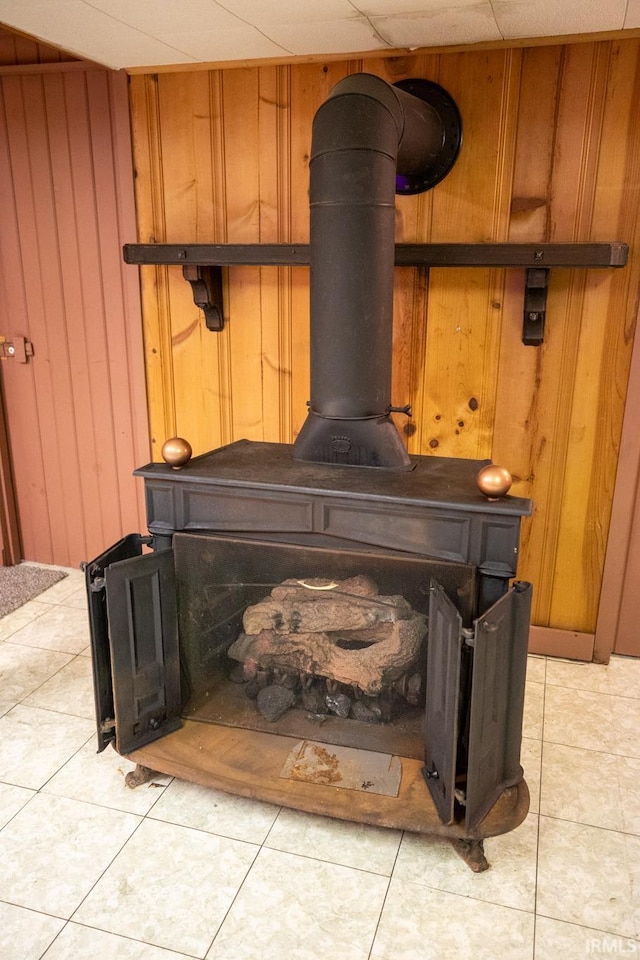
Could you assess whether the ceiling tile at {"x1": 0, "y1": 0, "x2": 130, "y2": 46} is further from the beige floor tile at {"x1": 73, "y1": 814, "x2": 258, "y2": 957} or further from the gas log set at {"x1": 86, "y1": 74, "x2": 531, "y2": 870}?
the beige floor tile at {"x1": 73, "y1": 814, "x2": 258, "y2": 957}

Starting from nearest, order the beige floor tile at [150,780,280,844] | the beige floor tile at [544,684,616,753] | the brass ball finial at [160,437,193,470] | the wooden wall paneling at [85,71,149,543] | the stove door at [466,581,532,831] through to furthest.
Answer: the stove door at [466,581,532,831]
the beige floor tile at [150,780,280,844]
the brass ball finial at [160,437,193,470]
the beige floor tile at [544,684,616,753]
the wooden wall paneling at [85,71,149,543]

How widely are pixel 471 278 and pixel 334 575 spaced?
3.80ft

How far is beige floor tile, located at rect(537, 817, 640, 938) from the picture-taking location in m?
1.58

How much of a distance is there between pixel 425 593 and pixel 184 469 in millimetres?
753

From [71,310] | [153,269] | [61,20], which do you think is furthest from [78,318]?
[61,20]

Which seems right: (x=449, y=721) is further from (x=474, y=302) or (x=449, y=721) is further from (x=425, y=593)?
(x=474, y=302)

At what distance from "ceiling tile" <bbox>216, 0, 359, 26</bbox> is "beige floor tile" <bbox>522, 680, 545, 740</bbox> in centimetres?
218

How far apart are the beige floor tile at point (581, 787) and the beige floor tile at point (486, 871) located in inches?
4.9

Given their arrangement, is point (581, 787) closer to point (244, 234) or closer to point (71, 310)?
point (244, 234)

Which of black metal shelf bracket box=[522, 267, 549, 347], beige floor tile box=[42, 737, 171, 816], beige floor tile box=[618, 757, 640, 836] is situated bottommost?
beige floor tile box=[42, 737, 171, 816]

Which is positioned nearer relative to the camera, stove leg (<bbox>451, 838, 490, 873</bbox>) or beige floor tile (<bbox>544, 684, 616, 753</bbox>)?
stove leg (<bbox>451, 838, 490, 873</bbox>)

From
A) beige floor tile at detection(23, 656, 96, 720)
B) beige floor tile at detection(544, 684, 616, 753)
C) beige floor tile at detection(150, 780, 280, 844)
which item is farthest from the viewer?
beige floor tile at detection(23, 656, 96, 720)

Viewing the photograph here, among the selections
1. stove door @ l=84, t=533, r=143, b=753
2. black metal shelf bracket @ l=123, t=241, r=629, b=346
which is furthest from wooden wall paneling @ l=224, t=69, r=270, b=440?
stove door @ l=84, t=533, r=143, b=753

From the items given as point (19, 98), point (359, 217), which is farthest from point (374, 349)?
point (19, 98)
